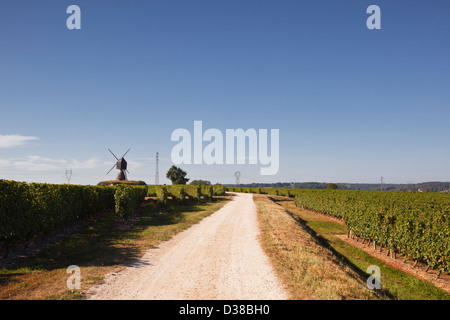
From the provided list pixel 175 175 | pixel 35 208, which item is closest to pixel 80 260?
pixel 35 208

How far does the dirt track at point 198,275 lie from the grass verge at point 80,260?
0.76 meters

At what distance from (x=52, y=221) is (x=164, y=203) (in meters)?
16.7

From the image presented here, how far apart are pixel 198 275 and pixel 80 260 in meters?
5.82

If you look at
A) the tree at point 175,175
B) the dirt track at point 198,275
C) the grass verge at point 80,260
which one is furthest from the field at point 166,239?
the tree at point 175,175

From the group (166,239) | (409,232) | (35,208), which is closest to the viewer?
(35,208)

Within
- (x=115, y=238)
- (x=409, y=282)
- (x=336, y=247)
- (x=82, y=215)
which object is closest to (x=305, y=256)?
(x=409, y=282)

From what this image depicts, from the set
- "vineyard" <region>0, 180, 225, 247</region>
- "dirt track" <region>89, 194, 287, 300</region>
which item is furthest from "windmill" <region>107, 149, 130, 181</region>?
"dirt track" <region>89, 194, 287, 300</region>

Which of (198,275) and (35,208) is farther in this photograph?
(35,208)

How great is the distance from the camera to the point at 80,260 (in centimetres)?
1077

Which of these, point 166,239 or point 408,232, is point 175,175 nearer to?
point 166,239

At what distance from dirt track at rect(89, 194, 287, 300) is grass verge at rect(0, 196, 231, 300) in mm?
756

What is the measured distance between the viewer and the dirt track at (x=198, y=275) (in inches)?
287
